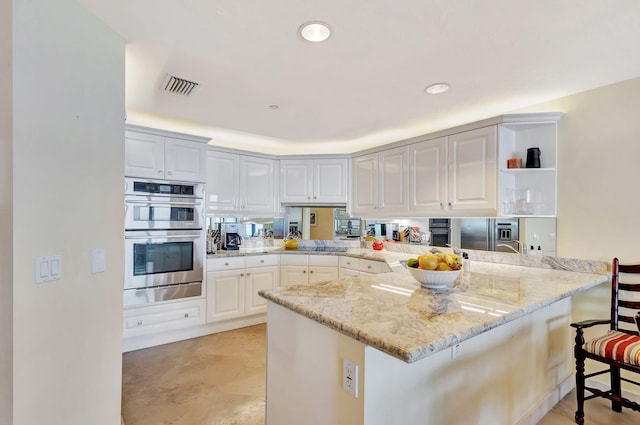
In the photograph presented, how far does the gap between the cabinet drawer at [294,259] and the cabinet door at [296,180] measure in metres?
0.79

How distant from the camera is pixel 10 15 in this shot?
1267 mm

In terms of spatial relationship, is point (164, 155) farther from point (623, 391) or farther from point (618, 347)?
point (623, 391)

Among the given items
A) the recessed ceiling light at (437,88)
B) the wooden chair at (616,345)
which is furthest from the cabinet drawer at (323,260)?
the wooden chair at (616,345)

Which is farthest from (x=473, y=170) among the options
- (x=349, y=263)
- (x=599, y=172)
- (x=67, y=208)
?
(x=67, y=208)

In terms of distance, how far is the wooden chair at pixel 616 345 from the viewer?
5.91ft

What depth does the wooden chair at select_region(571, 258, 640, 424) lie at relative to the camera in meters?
1.80

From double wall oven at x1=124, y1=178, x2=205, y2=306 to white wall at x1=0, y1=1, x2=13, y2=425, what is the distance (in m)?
1.75

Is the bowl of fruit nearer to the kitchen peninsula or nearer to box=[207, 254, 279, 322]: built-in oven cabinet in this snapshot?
the kitchen peninsula

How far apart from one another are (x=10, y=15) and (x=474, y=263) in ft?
11.6

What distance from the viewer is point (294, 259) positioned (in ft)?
13.3

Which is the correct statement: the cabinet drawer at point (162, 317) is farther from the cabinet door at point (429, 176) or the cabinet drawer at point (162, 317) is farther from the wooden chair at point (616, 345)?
the wooden chair at point (616, 345)

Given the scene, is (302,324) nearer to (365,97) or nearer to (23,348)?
(23,348)

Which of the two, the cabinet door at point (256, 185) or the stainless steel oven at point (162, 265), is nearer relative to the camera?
the stainless steel oven at point (162, 265)

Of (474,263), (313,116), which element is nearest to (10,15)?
(313,116)
